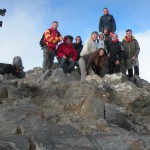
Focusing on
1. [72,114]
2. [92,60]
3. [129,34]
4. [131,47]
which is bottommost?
[72,114]

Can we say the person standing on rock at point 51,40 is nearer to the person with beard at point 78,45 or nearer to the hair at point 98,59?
the person with beard at point 78,45

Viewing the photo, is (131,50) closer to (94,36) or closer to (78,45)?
(94,36)

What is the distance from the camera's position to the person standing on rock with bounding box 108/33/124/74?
21.1 meters

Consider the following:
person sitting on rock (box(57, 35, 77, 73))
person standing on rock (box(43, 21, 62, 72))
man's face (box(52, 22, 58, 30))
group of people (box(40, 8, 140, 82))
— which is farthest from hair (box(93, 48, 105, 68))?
man's face (box(52, 22, 58, 30))

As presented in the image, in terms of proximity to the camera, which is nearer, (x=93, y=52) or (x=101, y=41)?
(x=93, y=52)

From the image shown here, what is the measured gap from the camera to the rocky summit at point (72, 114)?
11000 millimetres

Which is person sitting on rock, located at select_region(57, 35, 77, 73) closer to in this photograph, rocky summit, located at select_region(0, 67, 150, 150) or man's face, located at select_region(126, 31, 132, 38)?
rocky summit, located at select_region(0, 67, 150, 150)

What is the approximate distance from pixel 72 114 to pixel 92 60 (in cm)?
599

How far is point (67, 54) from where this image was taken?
829 inches

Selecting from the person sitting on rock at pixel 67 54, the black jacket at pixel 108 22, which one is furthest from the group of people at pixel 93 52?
the black jacket at pixel 108 22

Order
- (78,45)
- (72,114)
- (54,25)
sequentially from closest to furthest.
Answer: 1. (72,114)
2. (54,25)
3. (78,45)

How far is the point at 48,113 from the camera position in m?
14.2

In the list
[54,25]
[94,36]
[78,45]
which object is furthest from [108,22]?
[54,25]

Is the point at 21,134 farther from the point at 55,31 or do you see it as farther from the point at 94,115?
the point at 55,31
